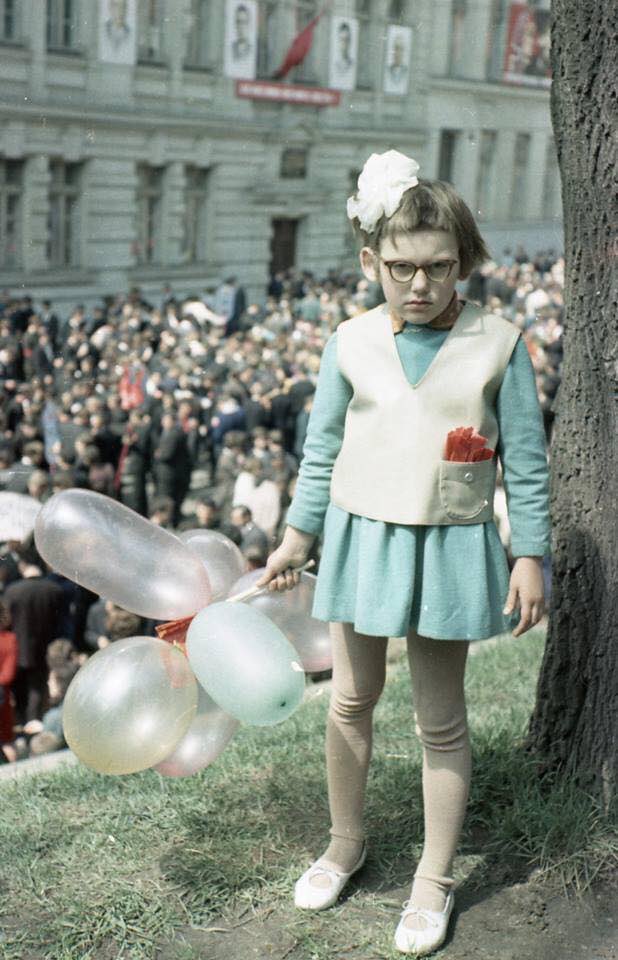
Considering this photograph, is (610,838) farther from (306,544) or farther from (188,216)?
(188,216)

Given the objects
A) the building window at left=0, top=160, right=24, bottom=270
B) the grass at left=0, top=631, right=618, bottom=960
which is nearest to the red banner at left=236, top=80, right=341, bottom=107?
the building window at left=0, top=160, right=24, bottom=270

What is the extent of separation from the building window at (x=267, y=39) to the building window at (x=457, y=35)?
916 centimetres

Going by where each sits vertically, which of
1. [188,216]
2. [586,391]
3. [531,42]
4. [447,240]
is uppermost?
[531,42]

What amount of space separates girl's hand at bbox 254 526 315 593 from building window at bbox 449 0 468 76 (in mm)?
36797

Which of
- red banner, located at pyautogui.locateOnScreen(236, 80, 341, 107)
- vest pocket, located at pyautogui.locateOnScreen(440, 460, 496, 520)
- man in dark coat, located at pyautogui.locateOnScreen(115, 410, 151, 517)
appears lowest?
man in dark coat, located at pyautogui.locateOnScreen(115, 410, 151, 517)

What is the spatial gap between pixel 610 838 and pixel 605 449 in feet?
3.22

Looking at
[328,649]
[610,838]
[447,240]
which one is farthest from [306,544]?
[610,838]

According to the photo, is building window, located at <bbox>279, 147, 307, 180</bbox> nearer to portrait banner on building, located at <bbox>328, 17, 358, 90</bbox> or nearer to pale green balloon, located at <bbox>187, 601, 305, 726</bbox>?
portrait banner on building, located at <bbox>328, 17, 358, 90</bbox>

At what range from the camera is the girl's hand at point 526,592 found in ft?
9.24

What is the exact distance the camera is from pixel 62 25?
24453 millimetres

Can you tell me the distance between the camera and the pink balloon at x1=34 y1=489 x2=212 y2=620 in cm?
299

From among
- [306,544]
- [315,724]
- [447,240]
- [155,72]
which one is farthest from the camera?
[155,72]

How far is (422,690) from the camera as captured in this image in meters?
2.92

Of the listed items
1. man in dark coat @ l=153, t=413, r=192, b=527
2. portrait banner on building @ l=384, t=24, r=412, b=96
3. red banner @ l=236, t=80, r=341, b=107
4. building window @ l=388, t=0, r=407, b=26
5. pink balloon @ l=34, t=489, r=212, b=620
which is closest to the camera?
pink balloon @ l=34, t=489, r=212, b=620
